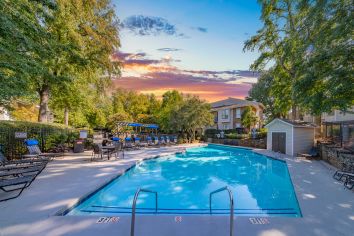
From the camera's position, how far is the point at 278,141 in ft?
61.5

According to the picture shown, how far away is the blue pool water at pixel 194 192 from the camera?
19.6 feet

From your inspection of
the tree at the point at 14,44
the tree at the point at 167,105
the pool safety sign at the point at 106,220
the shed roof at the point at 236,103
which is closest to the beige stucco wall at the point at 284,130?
the tree at the point at 167,105

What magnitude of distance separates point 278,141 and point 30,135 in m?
19.4

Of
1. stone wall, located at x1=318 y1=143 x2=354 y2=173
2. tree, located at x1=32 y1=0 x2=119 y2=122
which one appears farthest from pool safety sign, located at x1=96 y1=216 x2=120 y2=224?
tree, located at x1=32 y1=0 x2=119 y2=122

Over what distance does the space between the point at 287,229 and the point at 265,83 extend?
3586 cm

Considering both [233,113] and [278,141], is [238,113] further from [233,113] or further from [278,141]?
[278,141]

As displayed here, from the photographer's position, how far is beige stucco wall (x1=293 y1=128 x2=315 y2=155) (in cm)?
1662

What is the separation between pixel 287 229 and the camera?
152 inches

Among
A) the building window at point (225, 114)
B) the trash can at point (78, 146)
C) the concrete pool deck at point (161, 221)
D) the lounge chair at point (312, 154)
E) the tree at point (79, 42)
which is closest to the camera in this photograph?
the concrete pool deck at point (161, 221)

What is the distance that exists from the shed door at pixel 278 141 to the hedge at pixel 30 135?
58.0 ft

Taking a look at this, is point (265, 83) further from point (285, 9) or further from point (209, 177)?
point (209, 177)

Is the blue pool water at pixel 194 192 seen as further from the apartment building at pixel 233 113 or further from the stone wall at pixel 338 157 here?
the apartment building at pixel 233 113

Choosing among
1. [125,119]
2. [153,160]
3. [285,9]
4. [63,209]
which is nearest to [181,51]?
[153,160]

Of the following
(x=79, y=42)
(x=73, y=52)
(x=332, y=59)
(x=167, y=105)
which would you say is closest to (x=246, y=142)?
(x=167, y=105)
